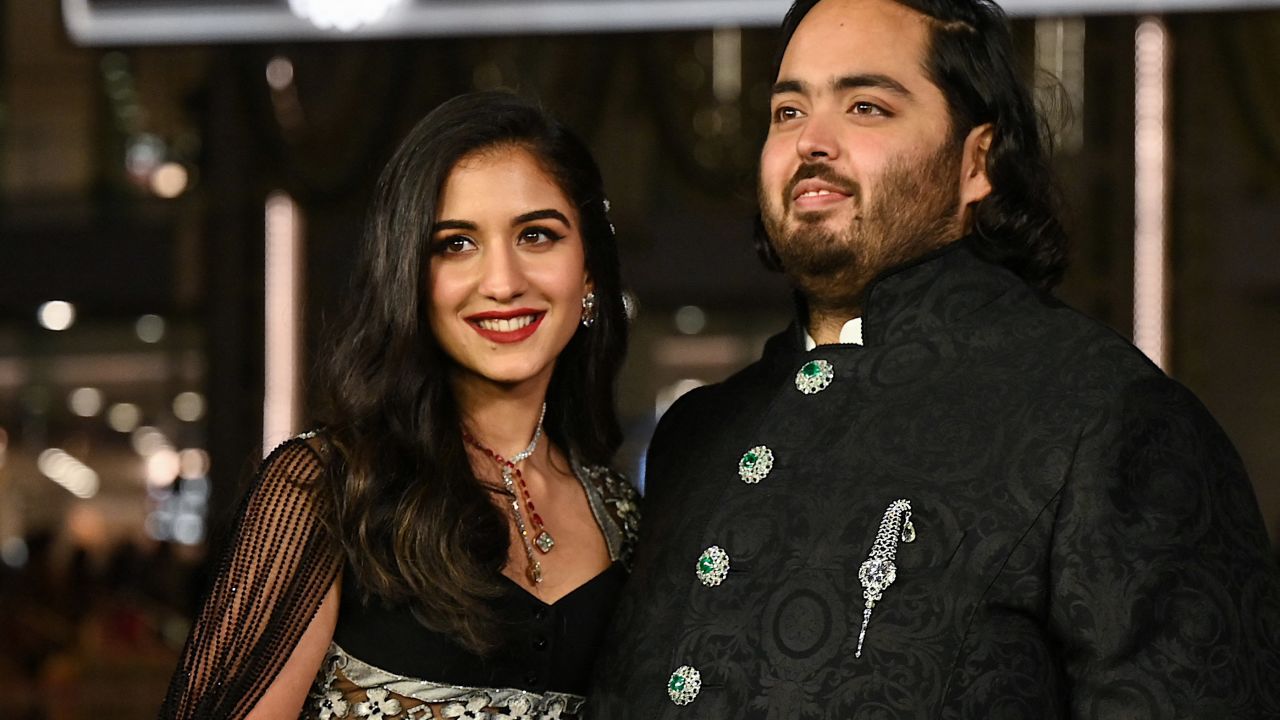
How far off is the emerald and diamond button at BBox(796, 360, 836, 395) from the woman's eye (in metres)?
0.51

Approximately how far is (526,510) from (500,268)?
0.37 m

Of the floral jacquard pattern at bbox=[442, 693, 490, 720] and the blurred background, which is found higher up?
the blurred background

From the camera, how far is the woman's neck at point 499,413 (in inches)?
97.5

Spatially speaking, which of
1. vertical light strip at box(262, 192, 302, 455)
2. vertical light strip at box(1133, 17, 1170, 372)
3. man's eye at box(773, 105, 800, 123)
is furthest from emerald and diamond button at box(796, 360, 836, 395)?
vertical light strip at box(262, 192, 302, 455)

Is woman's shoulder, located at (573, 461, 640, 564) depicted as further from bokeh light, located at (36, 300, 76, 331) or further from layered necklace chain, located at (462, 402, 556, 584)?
bokeh light, located at (36, 300, 76, 331)

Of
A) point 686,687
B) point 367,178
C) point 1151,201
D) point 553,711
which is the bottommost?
point 553,711

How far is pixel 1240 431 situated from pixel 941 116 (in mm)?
7063

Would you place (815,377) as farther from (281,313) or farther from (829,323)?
(281,313)

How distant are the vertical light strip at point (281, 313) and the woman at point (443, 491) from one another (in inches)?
189

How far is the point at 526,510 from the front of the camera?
2445mm

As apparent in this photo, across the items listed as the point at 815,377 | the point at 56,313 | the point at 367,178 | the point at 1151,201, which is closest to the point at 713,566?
the point at 815,377

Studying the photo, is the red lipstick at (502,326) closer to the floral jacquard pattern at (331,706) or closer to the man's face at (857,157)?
the man's face at (857,157)

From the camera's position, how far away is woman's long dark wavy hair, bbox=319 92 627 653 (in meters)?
2.20

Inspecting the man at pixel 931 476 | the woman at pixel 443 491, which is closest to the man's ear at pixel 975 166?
the man at pixel 931 476
